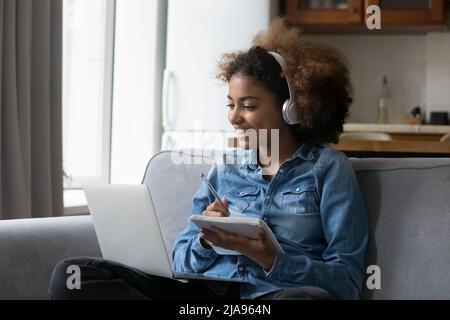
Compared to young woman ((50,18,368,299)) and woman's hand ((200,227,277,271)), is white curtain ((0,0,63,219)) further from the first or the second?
woman's hand ((200,227,277,271))

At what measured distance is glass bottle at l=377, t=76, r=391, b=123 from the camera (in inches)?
199

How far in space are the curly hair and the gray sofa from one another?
0.13m

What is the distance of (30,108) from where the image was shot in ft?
9.57

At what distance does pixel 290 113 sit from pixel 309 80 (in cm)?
9

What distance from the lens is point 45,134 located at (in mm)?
2955

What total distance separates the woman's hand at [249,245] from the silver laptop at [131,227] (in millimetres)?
73

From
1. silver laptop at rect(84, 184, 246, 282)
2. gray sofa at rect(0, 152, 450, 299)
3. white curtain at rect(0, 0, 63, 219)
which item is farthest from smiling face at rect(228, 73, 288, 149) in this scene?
white curtain at rect(0, 0, 63, 219)

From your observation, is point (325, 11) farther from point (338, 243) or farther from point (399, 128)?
point (338, 243)

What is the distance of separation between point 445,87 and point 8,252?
3765mm

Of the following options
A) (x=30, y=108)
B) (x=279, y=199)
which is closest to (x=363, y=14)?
(x=30, y=108)

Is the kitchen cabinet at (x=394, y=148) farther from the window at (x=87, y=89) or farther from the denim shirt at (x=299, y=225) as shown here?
the window at (x=87, y=89)

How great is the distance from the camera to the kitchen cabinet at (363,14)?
4.76 metres

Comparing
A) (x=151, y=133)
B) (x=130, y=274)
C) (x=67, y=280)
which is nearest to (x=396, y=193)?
(x=130, y=274)

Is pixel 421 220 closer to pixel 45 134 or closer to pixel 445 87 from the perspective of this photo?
pixel 45 134
